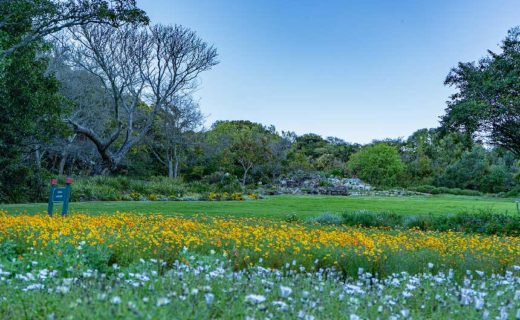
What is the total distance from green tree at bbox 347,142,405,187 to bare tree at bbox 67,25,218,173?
24891 mm

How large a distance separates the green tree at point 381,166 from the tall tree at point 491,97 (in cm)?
2704

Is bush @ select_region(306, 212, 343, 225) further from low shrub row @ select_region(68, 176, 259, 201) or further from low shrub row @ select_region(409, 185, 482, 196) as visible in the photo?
low shrub row @ select_region(409, 185, 482, 196)

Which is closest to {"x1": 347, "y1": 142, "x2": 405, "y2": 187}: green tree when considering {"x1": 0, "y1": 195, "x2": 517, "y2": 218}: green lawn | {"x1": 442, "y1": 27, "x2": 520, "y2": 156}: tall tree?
{"x1": 0, "y1": 195, "x2": 517, "y2": 218}: green lawn

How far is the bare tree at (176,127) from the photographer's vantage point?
33.8m

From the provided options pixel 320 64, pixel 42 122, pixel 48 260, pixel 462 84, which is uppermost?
pixel 320 64

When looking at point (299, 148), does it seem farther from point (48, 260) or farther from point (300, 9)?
point (48, 260)

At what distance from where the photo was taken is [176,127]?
112 feet

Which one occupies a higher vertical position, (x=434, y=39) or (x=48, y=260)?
(x=434, y=39)

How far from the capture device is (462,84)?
57.2ft

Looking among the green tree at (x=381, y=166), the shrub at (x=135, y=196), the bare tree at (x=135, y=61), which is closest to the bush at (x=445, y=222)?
the shrub at (x=135, y=196)

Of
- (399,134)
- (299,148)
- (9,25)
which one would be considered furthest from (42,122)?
(399,134)

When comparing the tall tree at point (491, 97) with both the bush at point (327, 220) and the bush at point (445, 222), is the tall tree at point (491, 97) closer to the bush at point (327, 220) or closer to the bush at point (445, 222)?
the bush at point (445, 222)

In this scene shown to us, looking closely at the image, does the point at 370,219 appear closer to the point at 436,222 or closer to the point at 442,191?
the point at 436,222

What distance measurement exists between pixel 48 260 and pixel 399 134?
60612 millimetres
